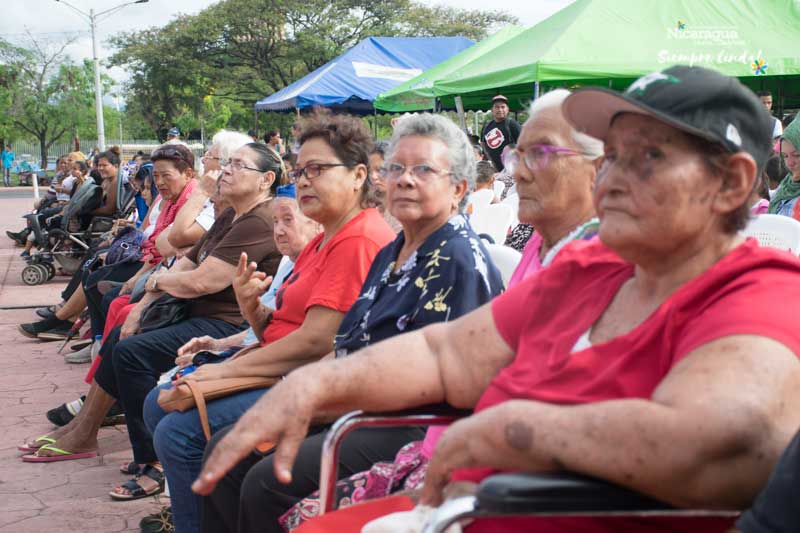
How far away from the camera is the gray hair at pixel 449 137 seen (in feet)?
9.84

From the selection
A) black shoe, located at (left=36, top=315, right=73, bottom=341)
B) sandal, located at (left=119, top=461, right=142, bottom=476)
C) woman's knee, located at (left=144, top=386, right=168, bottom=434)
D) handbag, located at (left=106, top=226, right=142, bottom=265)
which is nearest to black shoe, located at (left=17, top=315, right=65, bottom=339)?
black shoe, located at (left=36, top=315, right=73, bottom=341)

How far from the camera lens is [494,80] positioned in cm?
1016

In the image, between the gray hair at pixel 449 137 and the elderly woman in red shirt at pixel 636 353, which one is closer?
the elderly woman in red shirt at pixel 636 353

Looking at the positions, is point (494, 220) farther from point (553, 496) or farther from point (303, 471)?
point (553, 496)

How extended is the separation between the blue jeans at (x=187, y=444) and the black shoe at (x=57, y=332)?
15.6ft

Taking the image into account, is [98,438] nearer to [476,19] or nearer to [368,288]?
[368,288]

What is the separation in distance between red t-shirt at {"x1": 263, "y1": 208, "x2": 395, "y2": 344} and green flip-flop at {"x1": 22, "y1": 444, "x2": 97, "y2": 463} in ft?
6.15

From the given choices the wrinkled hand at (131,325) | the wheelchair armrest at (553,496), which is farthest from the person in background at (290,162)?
the wheelchair armrest at (553,496)

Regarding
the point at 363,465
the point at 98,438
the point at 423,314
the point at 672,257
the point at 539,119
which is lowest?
the point at 98,438

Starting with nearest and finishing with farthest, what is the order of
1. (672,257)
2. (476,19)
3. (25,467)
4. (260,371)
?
(672,257)
(260,371)
(25,467)
(476,19)

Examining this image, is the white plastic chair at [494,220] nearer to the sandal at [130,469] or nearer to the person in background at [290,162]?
the person in background at [290,162]

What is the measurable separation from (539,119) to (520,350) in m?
1.00

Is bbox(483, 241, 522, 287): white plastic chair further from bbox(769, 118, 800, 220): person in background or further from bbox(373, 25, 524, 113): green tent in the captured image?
bbox(373, 25, 524, 113): green tent

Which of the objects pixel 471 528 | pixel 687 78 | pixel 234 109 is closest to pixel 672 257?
pixel 687 78
